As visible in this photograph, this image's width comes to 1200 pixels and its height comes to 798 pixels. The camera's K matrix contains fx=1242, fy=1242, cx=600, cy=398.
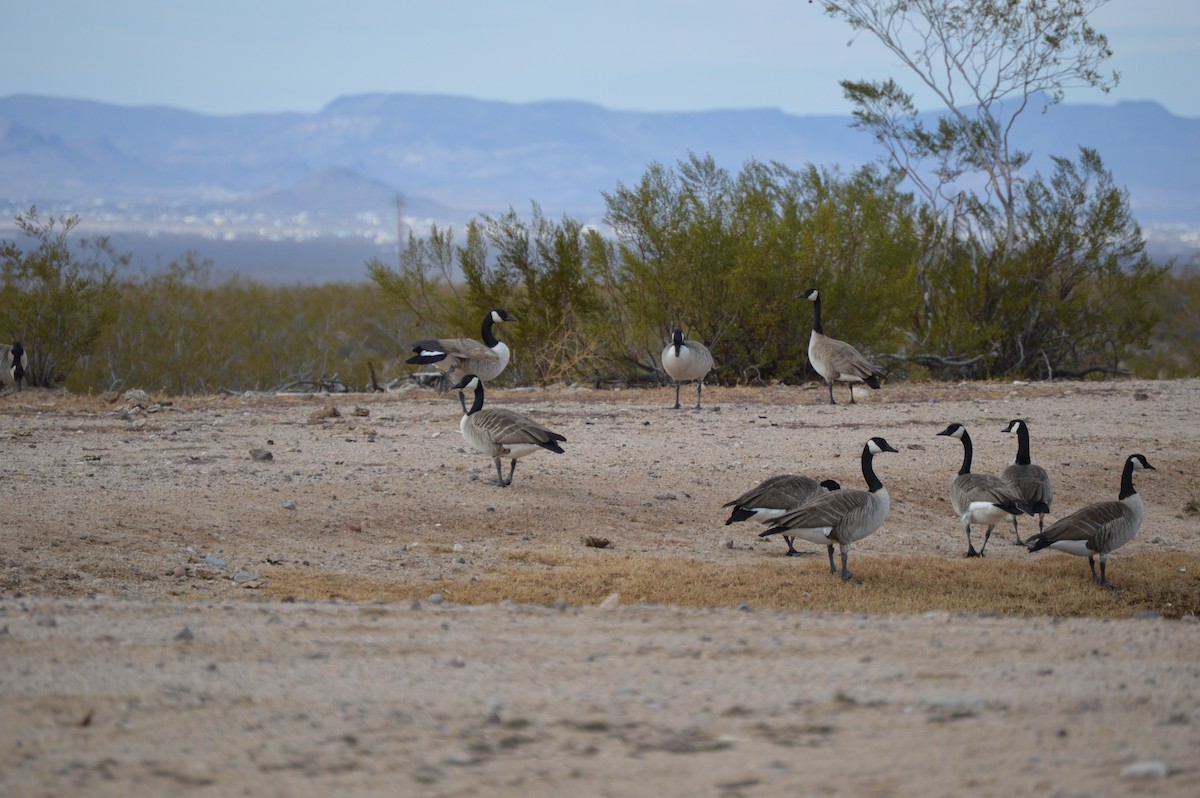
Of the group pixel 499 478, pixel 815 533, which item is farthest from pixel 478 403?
pixel 815 533

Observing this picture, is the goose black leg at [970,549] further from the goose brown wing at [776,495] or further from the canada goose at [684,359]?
the canada goose at [684,359]

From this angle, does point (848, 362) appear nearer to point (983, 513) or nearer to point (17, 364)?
point (983, 513)

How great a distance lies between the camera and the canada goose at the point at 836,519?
31.5 feet

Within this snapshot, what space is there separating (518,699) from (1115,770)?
240 centimetres

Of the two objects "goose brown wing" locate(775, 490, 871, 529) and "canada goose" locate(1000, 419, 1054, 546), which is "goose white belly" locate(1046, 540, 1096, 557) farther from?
"goose brown wing" locate(775, 490, 871, 529)

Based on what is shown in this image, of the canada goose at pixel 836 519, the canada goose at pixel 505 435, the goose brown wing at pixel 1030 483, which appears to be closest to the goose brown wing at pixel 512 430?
the canada goose at pixel 505 435

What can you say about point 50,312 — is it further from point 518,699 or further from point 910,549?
point 518,699

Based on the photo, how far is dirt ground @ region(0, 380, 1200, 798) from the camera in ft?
15.1

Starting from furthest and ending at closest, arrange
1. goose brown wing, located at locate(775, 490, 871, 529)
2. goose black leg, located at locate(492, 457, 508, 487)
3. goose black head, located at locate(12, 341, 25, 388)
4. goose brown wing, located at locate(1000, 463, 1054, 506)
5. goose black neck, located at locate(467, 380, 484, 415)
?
goose black head, located at locate(12, 341, 25, 388), goose black neck, located at locate(467, 380, 484, 415), goose black leg, located at locate(492, 457, 508, 487), goose brown wing, located at locate(1000, 463, 1054, 506), goose brown wing, located at locate(775, 490, 871, 529)

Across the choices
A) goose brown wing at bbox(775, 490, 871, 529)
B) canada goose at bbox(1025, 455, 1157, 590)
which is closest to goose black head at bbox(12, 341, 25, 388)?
goose brown wing at bbox(775, 490, 871, 529)

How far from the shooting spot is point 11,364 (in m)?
21.2

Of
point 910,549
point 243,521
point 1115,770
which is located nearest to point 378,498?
point 243,521

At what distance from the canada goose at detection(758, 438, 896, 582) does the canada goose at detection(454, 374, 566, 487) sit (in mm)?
2818

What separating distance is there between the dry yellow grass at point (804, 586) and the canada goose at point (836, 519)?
0.33m
